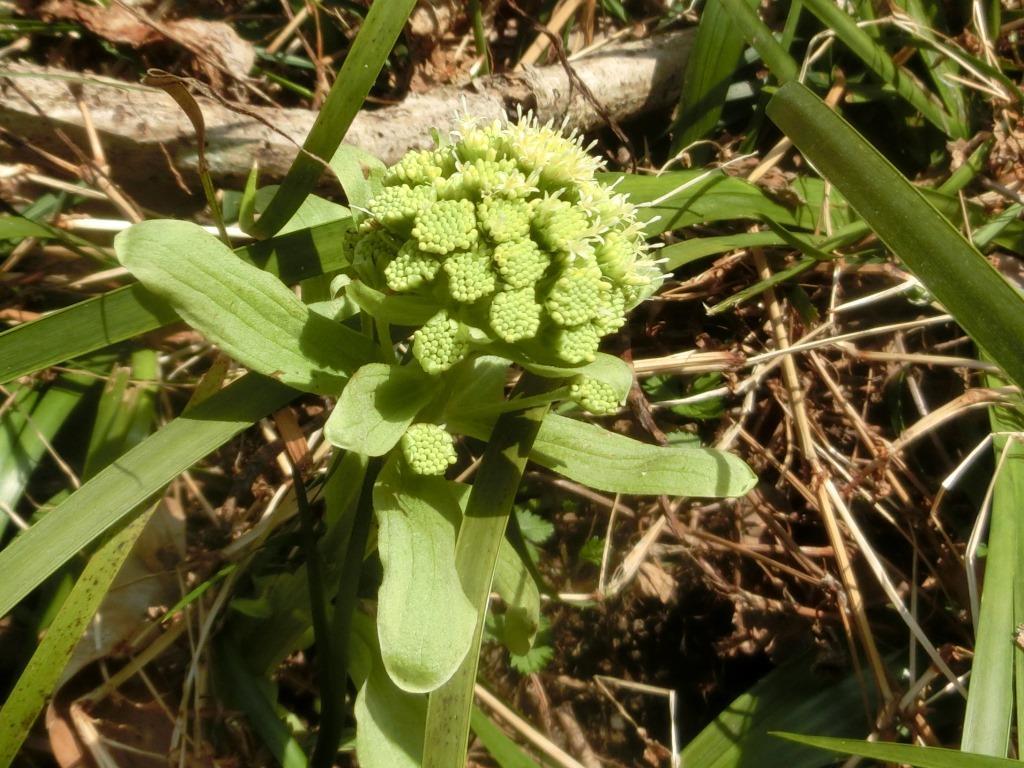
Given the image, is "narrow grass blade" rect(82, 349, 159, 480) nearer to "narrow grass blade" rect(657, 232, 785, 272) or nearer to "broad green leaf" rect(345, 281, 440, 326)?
"broad green leaf" rect(345, 281, 440, 326)

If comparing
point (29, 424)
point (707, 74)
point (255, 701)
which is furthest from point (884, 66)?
point (29, 424)

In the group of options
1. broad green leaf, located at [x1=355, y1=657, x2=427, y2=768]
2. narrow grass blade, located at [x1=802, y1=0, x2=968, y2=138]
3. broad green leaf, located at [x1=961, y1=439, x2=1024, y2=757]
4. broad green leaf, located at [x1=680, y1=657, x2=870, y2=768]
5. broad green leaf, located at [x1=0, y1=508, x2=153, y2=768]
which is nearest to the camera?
broad green leaf, located at [x1=0, y1=508, x2=153, y2=768]

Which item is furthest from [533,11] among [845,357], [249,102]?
[845,357]

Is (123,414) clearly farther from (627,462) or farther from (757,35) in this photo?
(757,35)

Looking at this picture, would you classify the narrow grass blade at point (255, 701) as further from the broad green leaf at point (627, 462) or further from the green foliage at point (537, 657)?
the broad green leaf at point (627, 462)

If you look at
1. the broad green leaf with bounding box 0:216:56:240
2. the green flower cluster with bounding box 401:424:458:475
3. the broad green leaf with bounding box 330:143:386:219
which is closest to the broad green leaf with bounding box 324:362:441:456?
the green flower cluster with bounding box 401:424:458:475

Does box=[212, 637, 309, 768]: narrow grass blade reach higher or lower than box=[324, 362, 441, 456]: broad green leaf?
lower
